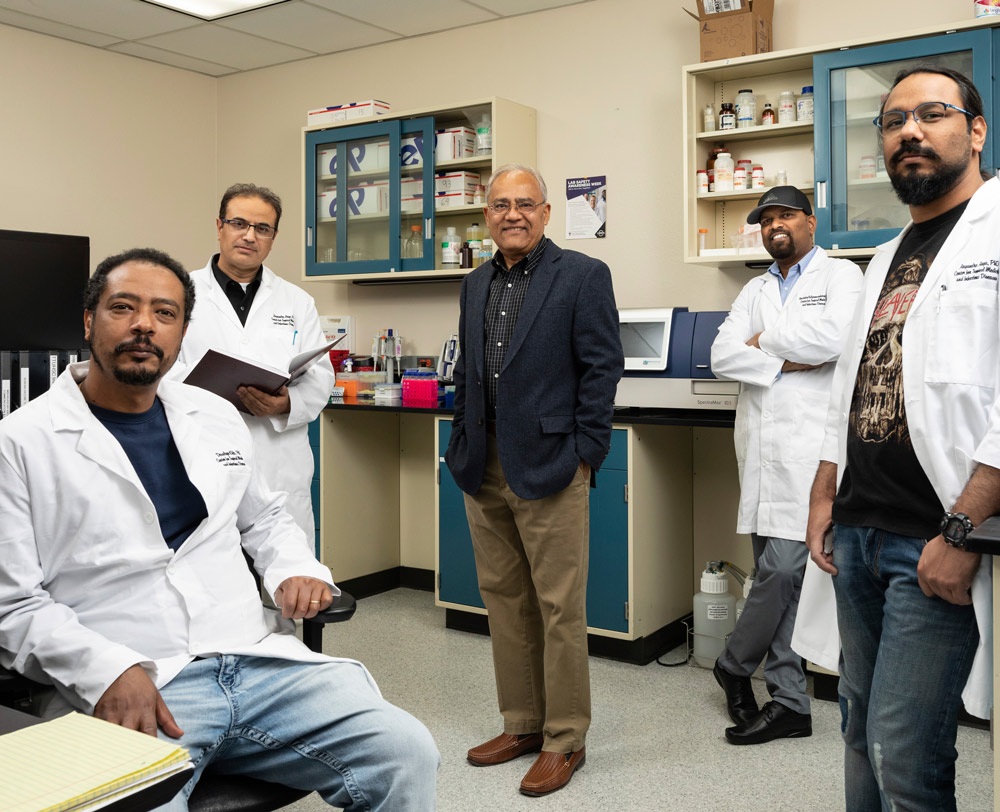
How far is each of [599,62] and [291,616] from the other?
304 cm

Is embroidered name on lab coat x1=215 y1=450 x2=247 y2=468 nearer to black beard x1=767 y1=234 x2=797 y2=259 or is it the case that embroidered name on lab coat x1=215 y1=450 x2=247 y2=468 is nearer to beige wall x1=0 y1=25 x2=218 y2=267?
black beard x1=767 y1=234 x2=797 y2=259

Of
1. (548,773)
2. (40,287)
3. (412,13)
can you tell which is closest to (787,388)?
(548,773)

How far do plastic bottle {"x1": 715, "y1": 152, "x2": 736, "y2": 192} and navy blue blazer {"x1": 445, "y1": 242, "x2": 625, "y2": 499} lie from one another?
1322mm

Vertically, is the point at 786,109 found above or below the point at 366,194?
above

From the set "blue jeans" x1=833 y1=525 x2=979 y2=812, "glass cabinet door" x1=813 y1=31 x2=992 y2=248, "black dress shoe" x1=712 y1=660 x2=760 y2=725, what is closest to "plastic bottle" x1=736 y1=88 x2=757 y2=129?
"glass cabinet door" x1=813 y1=31 x2=992 y2=248

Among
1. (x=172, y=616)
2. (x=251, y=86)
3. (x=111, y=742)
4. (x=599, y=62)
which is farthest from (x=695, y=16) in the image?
(x=111, y=742)

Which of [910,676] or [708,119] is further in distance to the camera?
[708,119]

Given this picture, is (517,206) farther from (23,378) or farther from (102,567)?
(23,378)

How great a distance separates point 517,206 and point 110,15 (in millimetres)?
2874

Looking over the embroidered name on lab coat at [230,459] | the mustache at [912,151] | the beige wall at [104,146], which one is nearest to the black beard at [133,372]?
the embroidered name on lab coat at [230,459]

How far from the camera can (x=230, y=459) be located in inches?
68.3

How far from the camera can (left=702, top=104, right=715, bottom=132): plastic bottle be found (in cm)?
349

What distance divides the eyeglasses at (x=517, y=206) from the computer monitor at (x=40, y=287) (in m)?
2.42

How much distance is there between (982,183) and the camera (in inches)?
58.3
